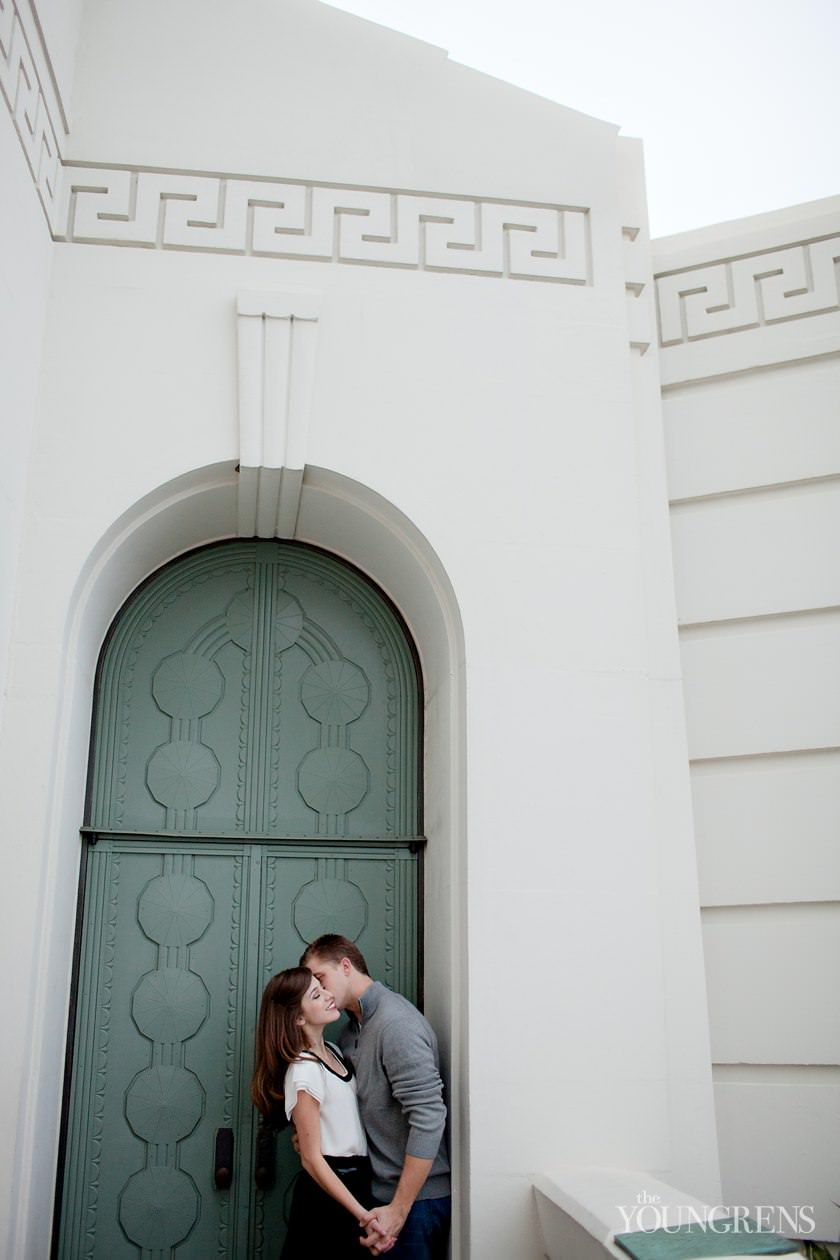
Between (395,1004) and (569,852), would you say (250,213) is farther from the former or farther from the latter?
(395,1004)

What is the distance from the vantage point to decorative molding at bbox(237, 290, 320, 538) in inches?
176

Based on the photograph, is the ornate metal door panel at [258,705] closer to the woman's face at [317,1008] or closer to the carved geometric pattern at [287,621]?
the carved geometric pattern at [287,621]

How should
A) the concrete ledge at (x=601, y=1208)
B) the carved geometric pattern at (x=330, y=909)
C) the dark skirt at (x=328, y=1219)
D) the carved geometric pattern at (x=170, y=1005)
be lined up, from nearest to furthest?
1. the concrete ledge at (x=601, y=1208)
2. the dark skirt at (x=328, y=1219)
3. the carved geometric pattern at (x=170, y=1005)
4. the carved geometric pattern at (x=330, y=909)

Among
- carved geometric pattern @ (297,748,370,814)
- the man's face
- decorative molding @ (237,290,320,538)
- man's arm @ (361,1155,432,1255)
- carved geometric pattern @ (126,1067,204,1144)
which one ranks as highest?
decorative molding @ (237,290,320,538)

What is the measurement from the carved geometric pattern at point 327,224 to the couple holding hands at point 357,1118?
9.89 ft

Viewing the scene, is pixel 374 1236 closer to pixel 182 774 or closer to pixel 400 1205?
pixel 400 1205

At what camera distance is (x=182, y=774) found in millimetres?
4676

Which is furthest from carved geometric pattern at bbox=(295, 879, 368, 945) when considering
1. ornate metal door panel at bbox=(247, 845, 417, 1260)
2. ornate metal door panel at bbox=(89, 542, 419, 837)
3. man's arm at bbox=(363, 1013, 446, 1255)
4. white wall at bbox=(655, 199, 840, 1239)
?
white wall at bbox=(655, 199, 840, 1239)

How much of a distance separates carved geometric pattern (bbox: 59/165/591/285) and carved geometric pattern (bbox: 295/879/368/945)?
270 cm

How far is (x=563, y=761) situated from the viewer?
4.25m

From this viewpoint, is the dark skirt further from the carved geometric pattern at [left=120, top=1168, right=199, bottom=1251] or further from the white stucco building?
the carved geometric pattern at [left=120, top=1168, right=199, bottom=1251]

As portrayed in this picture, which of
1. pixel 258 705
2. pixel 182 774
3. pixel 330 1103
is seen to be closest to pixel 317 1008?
pixel 330 1103

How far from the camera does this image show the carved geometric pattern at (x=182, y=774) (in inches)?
183

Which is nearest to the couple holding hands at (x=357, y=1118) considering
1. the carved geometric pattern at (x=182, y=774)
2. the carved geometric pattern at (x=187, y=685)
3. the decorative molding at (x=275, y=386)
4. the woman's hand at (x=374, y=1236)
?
the woman's hand at (x=374, y=1236)
